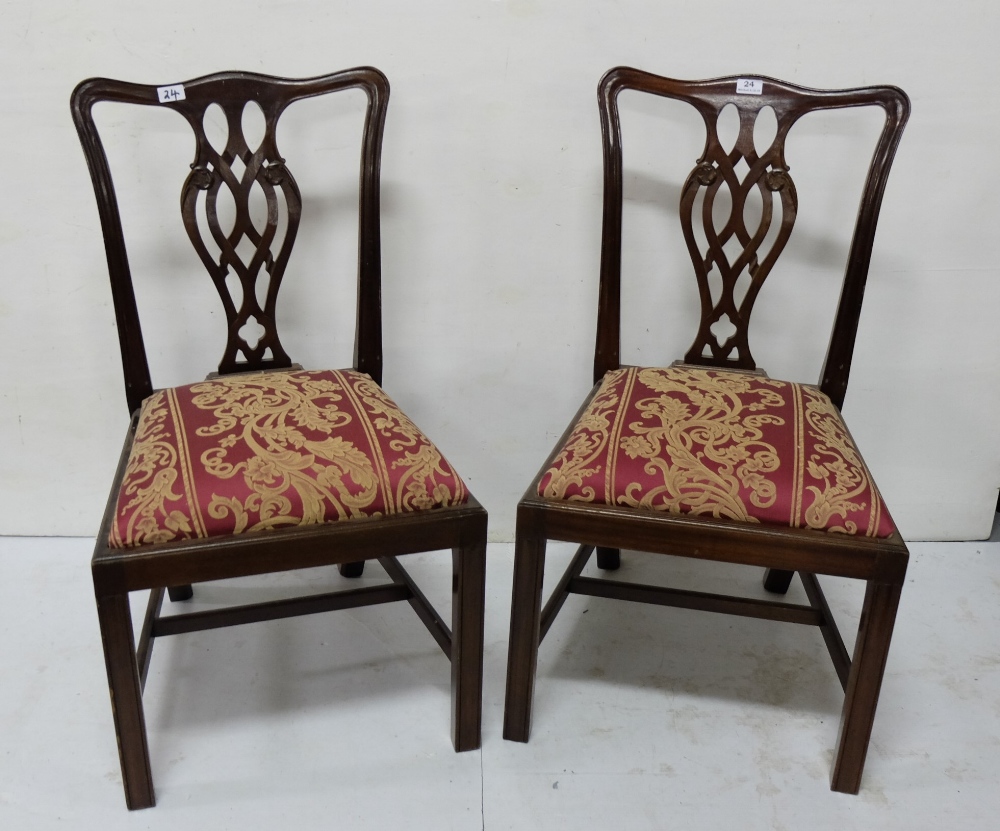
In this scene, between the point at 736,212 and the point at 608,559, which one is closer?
the point at 736,212

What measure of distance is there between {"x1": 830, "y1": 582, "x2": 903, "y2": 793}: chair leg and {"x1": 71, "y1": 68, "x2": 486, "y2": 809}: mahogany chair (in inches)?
20.6

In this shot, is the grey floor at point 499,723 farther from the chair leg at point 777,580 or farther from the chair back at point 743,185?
the chair back at point 743,185

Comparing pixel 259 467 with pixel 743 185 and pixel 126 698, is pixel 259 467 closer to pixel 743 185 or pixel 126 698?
pixel 126 698

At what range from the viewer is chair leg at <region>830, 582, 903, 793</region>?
1210 millimetres

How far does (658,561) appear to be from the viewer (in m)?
1.91

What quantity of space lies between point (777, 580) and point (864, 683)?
519mm

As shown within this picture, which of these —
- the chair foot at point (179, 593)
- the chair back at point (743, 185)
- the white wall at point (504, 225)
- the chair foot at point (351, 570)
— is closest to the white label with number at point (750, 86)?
the chair back at point (743, 185)

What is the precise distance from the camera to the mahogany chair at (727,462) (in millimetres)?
1195

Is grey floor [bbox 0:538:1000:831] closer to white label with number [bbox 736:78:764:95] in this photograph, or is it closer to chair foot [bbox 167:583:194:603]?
chair foot [bbox 167:583:194:603]

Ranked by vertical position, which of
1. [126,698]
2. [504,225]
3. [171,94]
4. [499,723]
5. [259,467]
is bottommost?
[499,723]

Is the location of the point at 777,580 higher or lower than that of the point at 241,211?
lower

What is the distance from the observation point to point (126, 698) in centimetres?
120

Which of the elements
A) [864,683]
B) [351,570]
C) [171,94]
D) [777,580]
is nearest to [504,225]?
[171,94]

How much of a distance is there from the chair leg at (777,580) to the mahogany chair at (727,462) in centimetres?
18
